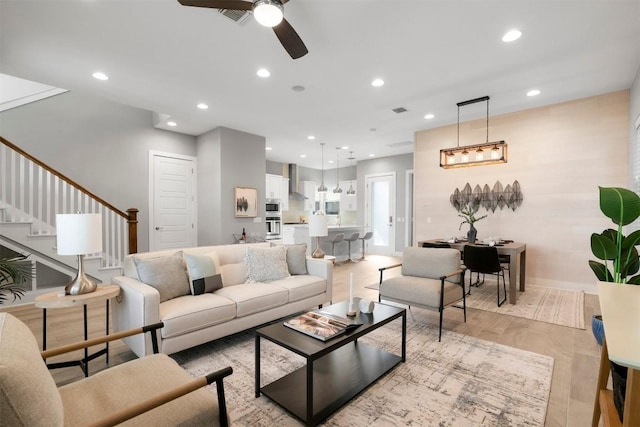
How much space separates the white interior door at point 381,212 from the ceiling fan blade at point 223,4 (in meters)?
7.16

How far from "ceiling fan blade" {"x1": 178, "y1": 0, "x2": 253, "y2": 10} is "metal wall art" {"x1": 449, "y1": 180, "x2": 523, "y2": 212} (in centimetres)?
489

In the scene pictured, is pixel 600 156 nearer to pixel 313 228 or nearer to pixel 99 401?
pixel 313 228

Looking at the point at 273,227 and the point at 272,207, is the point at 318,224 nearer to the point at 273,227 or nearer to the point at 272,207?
the point at 273,227

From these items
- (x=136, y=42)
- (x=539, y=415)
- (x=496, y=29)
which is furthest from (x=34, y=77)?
(x=539, y=415)

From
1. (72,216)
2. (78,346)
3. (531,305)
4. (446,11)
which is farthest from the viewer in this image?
(531,305)

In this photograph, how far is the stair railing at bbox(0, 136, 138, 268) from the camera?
155 inches

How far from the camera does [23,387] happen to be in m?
0.83

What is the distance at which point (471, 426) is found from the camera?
1.76m

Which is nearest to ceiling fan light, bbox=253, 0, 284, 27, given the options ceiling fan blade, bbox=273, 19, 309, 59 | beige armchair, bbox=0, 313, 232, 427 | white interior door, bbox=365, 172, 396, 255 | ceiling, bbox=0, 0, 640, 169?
ceiling fan blade, bbox=273, 19, 309, 59

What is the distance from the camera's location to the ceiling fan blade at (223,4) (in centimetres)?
210

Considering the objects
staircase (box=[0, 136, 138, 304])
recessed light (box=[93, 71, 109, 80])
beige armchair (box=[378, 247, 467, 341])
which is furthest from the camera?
staircase (box=[0, 136, 138, 304])

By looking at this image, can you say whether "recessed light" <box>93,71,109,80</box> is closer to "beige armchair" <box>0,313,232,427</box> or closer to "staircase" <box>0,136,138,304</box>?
"staircase" <box>0,136,138,304</box>

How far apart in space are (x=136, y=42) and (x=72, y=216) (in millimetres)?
1918

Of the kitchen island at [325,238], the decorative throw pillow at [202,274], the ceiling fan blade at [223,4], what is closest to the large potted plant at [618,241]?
the ceiling fan blade at [223,4]
